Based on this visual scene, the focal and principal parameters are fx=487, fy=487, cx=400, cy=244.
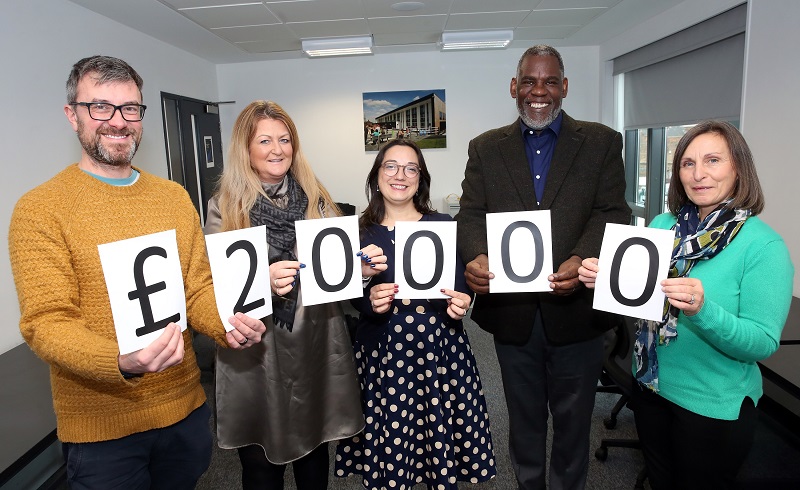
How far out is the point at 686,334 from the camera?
59.3 inches

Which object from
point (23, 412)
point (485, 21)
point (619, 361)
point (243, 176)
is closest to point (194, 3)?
point (485, 21)

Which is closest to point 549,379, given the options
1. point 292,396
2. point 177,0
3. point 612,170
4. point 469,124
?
point 612,170

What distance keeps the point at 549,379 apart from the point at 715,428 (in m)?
0.52

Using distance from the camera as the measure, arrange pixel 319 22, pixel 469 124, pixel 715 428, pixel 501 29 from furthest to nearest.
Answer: pixel 469 124 < pixel 501 29 < pixel 319 22 < pixel 715 428

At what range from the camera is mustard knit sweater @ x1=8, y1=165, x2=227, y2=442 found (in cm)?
113

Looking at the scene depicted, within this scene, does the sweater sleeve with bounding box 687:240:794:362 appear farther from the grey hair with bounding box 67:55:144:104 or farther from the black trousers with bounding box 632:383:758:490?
the grey hair with bounding box 67:55:144:104

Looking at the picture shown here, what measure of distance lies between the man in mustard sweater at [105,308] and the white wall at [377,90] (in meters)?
4.91

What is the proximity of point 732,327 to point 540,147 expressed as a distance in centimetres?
84

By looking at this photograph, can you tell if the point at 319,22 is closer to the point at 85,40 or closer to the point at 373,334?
the point at 85,40

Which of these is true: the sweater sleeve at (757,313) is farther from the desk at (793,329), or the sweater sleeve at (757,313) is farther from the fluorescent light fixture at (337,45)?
the fluorescent light fixture at (337,45)

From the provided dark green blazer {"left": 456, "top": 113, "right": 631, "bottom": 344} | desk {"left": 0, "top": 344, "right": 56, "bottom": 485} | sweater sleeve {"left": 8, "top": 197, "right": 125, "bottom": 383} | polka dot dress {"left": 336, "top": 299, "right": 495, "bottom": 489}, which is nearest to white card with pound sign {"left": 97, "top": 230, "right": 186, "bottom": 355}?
sweater sleeve {"left": 8, "top": 197, "right": 125, "bottom": 383}

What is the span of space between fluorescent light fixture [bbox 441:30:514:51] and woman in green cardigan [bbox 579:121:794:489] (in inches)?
154

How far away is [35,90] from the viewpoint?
306 cm

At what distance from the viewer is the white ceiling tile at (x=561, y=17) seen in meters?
4.35
